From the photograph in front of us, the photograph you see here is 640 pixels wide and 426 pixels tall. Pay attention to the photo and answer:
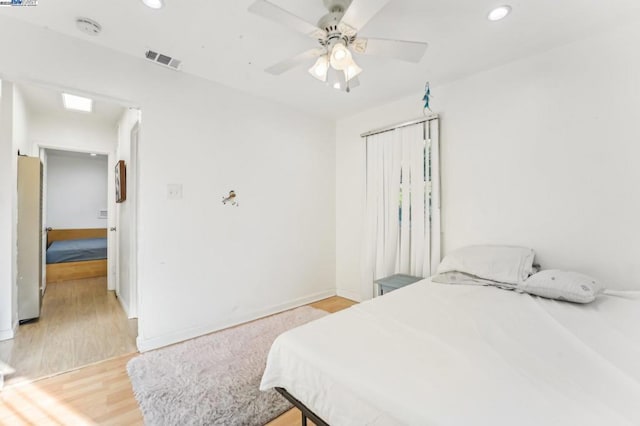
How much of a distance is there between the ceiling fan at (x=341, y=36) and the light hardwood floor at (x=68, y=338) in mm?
2683

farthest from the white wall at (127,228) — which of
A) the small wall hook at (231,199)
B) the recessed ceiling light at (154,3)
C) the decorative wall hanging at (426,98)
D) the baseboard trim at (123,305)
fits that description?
the decorative wall hanging at (426,98)

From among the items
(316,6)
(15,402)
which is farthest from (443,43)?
(15,402)

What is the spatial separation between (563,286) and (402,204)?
5.15 feet

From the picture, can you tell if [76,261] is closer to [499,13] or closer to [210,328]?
[210,328]

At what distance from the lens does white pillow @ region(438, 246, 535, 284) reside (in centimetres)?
197

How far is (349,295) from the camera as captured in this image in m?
3.68

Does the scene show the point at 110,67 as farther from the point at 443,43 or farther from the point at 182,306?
the point at 443,43

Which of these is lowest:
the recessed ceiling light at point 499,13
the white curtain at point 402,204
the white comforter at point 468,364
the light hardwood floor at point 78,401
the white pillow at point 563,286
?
the light hardwood floor at point 78,401

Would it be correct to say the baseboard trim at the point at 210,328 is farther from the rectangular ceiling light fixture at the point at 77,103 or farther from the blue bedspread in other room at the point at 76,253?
the blue bedspread in other room at the point at 76,253

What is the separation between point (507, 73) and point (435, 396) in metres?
2.66

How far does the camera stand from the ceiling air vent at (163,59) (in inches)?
87.0

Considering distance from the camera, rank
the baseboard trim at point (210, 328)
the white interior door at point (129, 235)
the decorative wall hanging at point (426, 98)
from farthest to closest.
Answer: the white interior door at point (129, 235) < the decorative wall hanging at point (426, 98) < the baseboard trim at point (210, 328)

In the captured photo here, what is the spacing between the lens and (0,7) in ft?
5.59

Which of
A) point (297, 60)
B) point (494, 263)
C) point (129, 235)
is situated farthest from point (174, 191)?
point (494, 263)
